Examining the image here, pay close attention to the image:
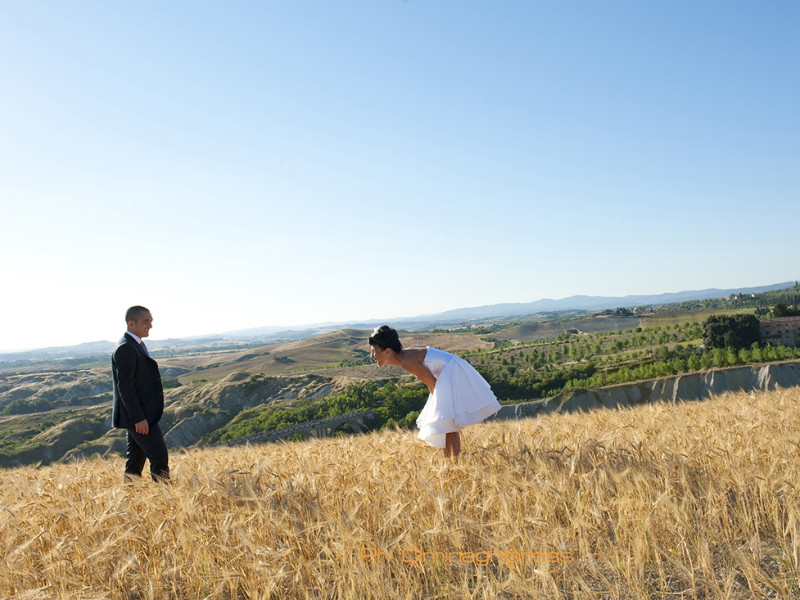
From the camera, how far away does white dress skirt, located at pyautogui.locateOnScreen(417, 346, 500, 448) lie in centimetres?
524

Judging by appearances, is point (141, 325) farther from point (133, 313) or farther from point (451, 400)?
point (451, 400)

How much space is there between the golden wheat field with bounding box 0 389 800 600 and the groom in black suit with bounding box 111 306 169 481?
934 mm

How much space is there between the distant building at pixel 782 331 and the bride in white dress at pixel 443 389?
82148 mm

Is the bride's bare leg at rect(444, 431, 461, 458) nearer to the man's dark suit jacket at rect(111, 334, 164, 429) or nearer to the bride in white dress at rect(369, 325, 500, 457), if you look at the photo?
the bride in white dress at rect(369, 325, 500, 457)

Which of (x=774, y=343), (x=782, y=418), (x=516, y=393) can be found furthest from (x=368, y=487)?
(x=774, y=343)

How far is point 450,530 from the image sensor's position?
2785mm

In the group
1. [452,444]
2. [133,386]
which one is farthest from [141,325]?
[452,444]

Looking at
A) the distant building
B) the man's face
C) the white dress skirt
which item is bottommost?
the distant building

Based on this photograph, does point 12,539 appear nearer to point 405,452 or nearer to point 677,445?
point 405,452

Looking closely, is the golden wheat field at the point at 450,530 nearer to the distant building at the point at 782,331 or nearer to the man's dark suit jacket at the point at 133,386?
the man's dark suit jacket at the point at 133,386

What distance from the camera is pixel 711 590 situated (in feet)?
7.91

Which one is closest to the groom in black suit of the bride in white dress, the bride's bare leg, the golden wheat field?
the golden wheat field

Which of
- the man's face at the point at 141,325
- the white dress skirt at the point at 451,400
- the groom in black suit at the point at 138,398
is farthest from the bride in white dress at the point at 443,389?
the man's face at the point at 141,325

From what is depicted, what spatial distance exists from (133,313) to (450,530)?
4809mm
